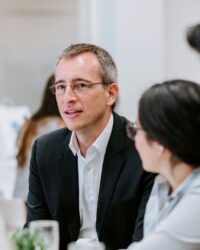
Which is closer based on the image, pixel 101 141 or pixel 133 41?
pixel 101 141

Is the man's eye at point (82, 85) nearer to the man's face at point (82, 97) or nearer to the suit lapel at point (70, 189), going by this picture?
the man's face at point (82, 97)

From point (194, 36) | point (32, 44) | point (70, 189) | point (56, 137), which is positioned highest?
point (194, 36)

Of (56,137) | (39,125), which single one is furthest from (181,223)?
(39,125)

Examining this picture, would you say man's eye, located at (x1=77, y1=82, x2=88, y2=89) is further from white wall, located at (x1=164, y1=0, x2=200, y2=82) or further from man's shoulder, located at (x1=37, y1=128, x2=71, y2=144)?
white wall, located at (x1=164, y1=0, x2=200, y2=82)

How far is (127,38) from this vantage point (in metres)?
4.47

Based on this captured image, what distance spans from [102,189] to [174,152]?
1.91 ft

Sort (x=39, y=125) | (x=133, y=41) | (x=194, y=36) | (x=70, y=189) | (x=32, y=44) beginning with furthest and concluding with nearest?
(x=32, y=44)
(x=133, y=41)
(x=39, y=125)
(x=70, y=189)
(x=194, y=36)

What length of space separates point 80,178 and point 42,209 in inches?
7.9

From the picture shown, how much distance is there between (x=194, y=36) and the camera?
189cm

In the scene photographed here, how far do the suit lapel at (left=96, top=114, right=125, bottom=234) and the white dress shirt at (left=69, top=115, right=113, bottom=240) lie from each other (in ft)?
0.08

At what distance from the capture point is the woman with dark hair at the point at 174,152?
5.03 feet

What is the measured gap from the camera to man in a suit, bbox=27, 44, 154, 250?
2096 millimetres

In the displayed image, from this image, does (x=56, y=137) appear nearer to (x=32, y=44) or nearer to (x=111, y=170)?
(x=111, y=170)

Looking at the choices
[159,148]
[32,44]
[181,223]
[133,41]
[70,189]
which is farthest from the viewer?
[32,44]
